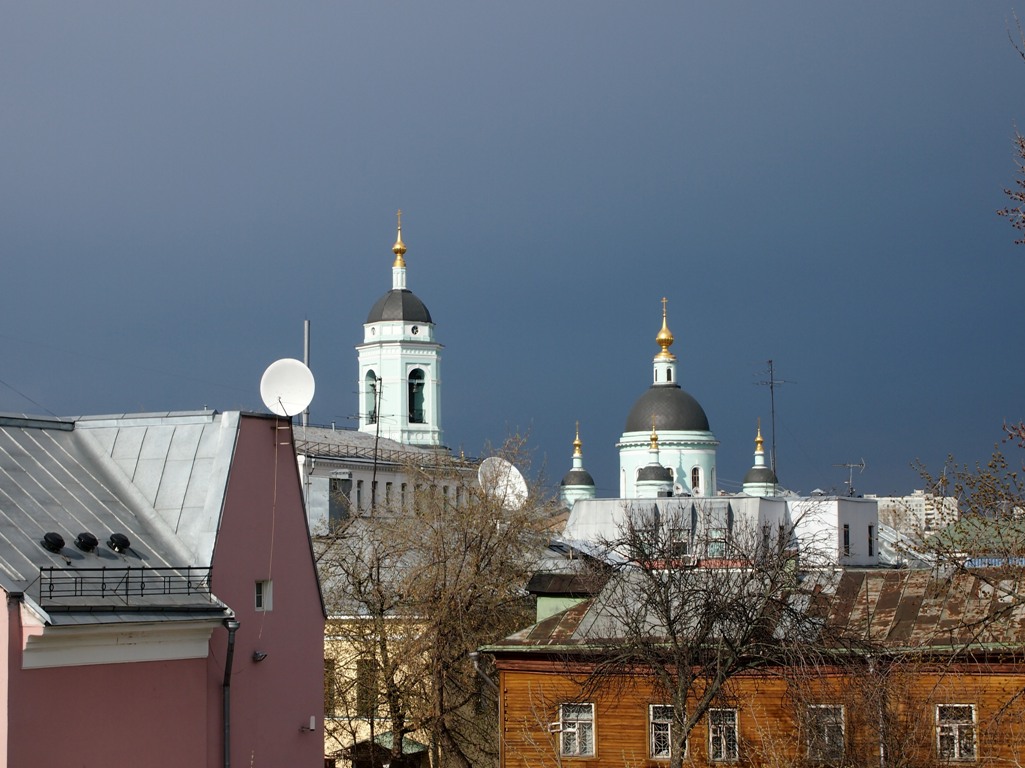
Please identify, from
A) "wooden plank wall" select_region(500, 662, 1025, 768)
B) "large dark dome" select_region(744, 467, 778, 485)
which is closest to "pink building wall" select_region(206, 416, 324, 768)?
"wooden plank wall" select_region(500, 662, 1025, 768)

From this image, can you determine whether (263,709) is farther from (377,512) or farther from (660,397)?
(660,397)

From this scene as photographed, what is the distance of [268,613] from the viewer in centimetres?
2195

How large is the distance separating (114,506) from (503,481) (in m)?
29.3

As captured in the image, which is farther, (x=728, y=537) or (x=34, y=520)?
(x=728, y=537)

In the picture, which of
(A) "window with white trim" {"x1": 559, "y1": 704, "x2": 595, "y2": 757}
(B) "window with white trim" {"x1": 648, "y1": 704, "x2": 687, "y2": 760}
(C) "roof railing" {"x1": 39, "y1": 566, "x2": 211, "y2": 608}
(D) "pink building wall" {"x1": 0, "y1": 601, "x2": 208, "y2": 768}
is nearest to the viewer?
→ (D) "pink building wall" {"x1": 0, "y1": 601, "x2": 208, "y2": 768}

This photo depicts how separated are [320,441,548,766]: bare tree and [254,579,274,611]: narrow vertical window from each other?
17.1 metres

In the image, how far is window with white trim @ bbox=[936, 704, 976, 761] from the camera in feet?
84.8

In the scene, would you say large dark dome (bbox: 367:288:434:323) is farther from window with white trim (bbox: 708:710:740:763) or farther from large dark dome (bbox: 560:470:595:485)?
window with white trim (bbox: 708:710:740:763)

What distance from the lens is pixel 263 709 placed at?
70.5 feet

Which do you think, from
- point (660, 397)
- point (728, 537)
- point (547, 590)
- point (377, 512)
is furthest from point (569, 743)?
point (660, 397)

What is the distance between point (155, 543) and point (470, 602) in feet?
77.7

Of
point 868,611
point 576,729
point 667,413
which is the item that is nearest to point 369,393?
point 667,413

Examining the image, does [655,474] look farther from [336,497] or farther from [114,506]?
[114,506]

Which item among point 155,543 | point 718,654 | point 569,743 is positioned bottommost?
point 569,743
